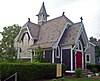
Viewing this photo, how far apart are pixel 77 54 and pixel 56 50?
110 inches

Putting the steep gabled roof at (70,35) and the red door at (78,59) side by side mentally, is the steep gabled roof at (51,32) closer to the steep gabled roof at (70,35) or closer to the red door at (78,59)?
the steep gabled roof at (70,35)

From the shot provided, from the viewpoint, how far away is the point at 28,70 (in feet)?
59.4

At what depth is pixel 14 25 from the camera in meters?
44.9

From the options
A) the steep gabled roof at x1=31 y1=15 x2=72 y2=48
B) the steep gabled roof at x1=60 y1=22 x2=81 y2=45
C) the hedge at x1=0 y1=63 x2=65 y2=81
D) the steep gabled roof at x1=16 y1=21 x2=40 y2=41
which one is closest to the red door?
the steep gabled roof at x1=60 y1=22 x2=81 y2=45

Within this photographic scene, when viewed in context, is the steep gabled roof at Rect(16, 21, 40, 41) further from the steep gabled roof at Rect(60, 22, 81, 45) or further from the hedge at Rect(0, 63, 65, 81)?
the hedge at Rect(0, 63, 65, 81)

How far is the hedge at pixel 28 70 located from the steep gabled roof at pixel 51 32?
530cm

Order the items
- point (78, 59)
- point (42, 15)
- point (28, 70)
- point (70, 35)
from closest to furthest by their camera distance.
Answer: point (28, 70), point (70, 35), point (78, 59), point (42, 15)

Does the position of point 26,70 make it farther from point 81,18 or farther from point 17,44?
point 17,44

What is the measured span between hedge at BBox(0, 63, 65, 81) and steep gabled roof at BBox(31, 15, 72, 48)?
209 inches

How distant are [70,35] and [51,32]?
3.36 m

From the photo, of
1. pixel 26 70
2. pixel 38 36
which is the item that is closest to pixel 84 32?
pixel 38 36

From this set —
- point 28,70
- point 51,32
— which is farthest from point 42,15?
point 28,70

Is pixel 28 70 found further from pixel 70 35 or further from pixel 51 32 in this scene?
pixel 51 32

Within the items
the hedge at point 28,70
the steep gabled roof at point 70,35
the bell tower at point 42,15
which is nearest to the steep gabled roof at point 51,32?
the steep gabled roof at point 70,35
